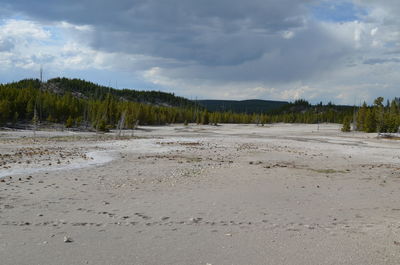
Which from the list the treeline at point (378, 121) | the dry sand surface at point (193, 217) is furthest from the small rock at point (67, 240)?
the treeline at point (378, 121)

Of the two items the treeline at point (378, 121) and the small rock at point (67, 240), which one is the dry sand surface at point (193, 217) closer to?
the small rock at point (67, 240)

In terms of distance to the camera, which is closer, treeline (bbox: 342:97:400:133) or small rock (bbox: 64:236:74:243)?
small rock (bbox: 64:236:74:243)

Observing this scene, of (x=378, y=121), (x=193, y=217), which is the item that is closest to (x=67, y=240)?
(x=193, y=217)

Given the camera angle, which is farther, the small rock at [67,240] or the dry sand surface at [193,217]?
the small rock at [67,240]

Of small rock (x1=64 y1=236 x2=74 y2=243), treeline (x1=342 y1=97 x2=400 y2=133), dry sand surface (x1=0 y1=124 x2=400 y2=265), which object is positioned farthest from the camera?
treeline (x1=342 y1=97 x2=400 y2=133)

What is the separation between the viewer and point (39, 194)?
13.9 metres

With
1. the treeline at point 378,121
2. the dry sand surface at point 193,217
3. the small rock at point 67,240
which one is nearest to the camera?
the dry sand surface at point 193,217

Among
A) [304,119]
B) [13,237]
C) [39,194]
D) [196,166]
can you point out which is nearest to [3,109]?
[196,166]

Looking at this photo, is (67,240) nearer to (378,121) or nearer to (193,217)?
(193,217)

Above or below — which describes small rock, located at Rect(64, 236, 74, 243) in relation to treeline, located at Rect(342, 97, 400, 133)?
below

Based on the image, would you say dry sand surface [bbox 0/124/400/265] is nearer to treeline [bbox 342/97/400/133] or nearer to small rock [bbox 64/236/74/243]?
small rock [bbox 64/236/74/243]

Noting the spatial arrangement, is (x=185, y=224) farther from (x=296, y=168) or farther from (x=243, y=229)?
(x=296, y=168)

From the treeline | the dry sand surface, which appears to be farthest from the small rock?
→ the treeline

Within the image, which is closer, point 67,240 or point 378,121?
point 67,240
